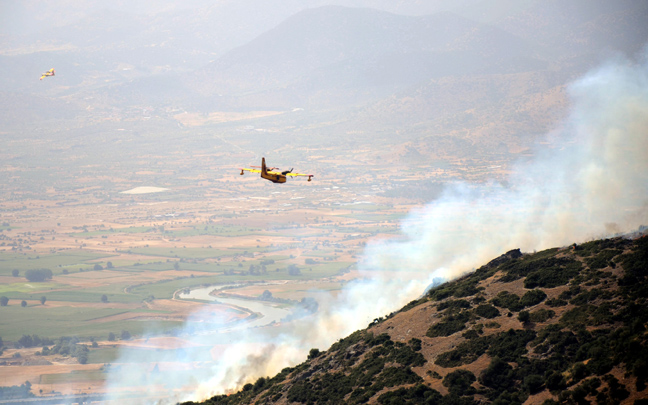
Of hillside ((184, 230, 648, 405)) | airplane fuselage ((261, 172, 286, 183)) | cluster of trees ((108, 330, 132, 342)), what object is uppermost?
airplane fuselage ((261, 172, 286, 183))

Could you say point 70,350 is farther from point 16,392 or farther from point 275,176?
point 275,176

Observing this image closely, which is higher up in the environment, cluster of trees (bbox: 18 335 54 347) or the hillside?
the hillside

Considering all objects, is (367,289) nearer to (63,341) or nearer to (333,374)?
(333,374)

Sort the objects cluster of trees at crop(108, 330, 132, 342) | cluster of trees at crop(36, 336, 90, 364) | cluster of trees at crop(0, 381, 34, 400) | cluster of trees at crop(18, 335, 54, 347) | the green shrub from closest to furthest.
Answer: the green shrub → cluster of trees at crop(0, 381, 34, 400) → cluster of trees at crop(36, 336, 90, 364) → cluster of trees at crop(18, 335, 54, 347) → cluster of trees at crop(108, 330, 132, 342)

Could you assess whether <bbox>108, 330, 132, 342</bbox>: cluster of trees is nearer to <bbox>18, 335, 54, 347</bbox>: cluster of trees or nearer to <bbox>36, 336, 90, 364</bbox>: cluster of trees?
<bbox>36, 336, 90, 364</bbox>: cluster of trees

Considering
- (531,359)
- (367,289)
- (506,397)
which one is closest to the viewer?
(506,397)

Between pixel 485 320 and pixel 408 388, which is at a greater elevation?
pixel 485 320

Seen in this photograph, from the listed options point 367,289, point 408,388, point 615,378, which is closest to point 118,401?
point 367,289

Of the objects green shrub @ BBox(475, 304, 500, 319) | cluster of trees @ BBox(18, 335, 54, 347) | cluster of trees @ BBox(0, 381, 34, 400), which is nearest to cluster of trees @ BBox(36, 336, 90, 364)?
cluster of trees @ BBox(18, 335, 54, 347)

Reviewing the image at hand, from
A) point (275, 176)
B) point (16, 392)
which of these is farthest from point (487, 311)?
point (16, 392)
